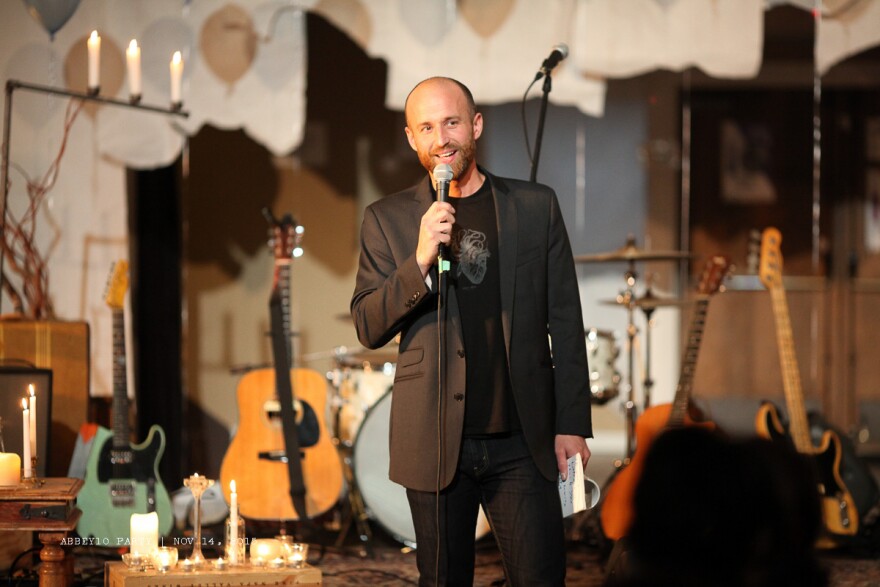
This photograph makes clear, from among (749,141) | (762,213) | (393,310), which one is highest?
(749,141)

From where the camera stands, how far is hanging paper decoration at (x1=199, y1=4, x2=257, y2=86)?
564 cm

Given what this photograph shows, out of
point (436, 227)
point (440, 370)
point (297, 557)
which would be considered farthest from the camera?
point (297, 557)

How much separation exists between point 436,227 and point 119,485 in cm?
268

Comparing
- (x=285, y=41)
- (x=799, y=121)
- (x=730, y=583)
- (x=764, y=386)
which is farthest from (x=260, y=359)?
(x=730, y=583)

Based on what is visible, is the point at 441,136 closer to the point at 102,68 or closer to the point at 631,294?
the point at 631,294

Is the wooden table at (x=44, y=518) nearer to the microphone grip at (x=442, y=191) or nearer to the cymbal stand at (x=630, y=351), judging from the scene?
the microphone grip at (x=442, y=191)

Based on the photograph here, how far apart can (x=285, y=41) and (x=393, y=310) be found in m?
3.51

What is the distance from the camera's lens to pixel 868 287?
24.5ft

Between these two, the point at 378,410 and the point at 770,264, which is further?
the point at 770,264

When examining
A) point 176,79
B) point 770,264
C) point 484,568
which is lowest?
point 484,568

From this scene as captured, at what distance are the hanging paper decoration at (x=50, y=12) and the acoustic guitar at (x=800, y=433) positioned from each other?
139 inches

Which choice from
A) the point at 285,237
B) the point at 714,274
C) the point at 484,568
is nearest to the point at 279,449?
the point at 285,237

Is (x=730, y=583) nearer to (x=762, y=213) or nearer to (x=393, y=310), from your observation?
(x=393, y=310)

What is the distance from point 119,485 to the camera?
14.8 feet
